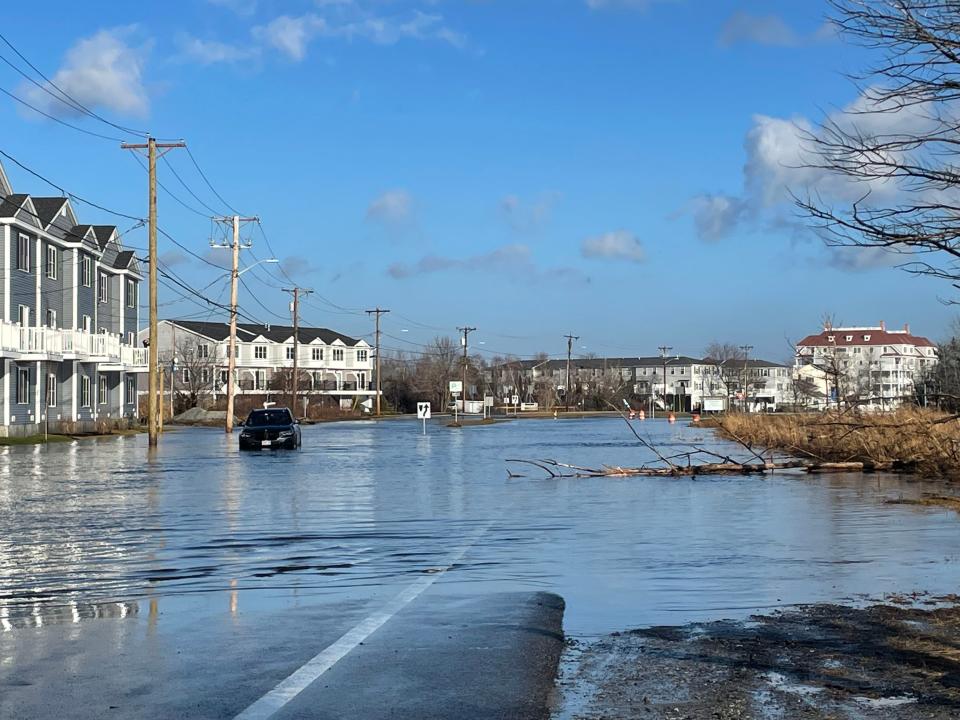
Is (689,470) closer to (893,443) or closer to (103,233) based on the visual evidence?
(893,443)

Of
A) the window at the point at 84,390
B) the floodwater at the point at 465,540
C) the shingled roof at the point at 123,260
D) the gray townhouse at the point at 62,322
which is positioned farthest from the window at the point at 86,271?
the floodwater at the point at 465,540

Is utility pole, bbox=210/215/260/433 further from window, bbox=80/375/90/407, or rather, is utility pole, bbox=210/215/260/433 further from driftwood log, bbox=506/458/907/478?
driftwood log, bbox=506/458/907/478

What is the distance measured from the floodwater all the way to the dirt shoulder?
843 mm

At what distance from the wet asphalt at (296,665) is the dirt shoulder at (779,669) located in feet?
1.30

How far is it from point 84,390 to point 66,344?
22.7ft

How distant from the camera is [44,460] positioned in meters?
37.0

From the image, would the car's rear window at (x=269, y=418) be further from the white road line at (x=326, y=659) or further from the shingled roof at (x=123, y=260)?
the white road line at (x=326, y=659)

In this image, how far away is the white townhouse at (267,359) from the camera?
12588cm

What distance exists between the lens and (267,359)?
136500 millimetres

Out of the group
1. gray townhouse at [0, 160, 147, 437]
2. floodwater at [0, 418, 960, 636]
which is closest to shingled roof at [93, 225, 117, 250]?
gray townhouse at [0, 160, 147, 437]

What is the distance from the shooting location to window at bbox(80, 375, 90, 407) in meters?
61.5

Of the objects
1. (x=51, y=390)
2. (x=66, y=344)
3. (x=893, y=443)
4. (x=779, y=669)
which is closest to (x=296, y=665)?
(x=779, y=669)

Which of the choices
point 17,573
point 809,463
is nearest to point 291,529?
point 17,573

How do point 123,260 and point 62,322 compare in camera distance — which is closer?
point 62,322
